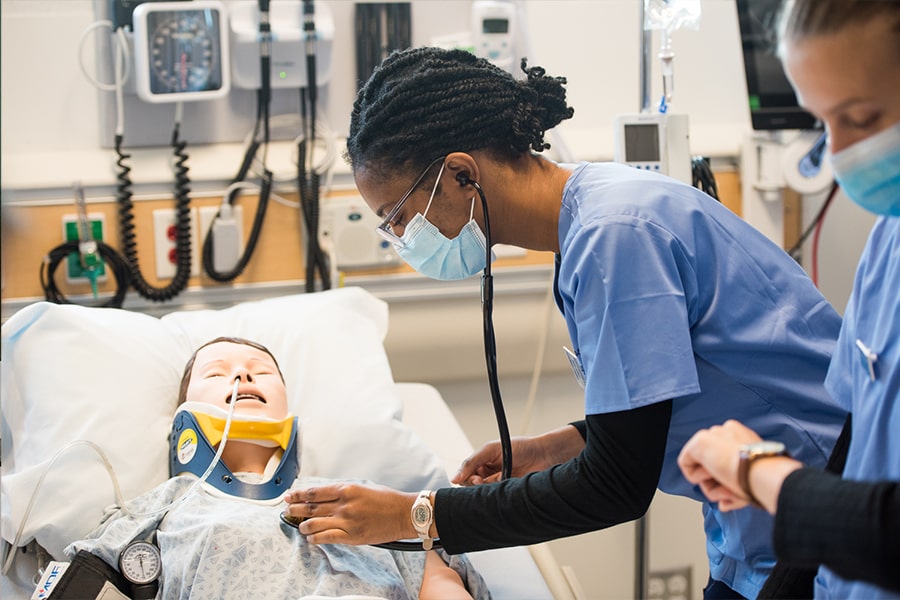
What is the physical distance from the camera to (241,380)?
1746 mm

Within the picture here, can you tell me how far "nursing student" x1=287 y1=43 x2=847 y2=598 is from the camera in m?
1.10

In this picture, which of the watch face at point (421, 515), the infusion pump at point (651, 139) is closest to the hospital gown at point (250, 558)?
the watch face at point (421, 515)

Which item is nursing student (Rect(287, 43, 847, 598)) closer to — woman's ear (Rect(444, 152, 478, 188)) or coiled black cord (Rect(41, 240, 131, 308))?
woman's ear (Rect(444, 152, 478, 188))

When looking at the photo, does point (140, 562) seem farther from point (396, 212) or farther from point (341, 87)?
point (341, 87)

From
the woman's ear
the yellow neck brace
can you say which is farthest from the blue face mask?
the yellow neck brace

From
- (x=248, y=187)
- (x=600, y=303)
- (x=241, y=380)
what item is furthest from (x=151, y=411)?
(x=600, y=303)

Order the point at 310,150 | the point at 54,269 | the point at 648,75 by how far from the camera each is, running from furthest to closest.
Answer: the point at 310,150, the point at 54,269, the point at 648,75

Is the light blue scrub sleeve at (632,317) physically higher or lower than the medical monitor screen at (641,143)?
lower

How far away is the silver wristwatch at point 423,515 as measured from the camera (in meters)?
1.22

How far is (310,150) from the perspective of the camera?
90.3 inches

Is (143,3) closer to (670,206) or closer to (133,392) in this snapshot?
(133,392)

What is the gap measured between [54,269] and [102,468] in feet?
1.95

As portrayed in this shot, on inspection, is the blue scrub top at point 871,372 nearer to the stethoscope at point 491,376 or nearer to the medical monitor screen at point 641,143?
the stethoscope at point 491,376

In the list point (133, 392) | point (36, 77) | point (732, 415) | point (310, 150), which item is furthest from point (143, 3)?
point (732, 415)
